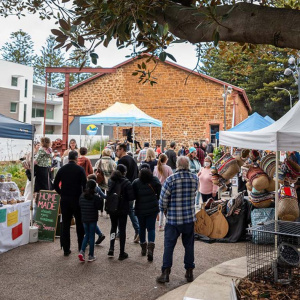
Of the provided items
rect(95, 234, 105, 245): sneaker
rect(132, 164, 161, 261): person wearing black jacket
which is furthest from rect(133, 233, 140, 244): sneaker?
rect(132, 164, 161, 261): person wearing black jacket

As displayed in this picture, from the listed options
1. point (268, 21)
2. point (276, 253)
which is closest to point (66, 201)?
point (276, 253)

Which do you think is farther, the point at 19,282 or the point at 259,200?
the point at 259,200

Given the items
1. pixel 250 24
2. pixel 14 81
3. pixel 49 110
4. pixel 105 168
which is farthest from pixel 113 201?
pixel 49 110

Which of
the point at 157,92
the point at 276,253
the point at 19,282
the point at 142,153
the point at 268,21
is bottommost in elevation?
the point at 19,282

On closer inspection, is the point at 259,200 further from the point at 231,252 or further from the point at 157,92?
the point at 157,92

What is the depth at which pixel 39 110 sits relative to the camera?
53438 mm

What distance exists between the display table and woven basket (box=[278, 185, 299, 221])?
4.68 meters

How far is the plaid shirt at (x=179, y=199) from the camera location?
5309mm

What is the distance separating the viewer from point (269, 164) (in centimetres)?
701

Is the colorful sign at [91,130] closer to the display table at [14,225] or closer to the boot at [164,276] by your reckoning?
the display table at [14,225]

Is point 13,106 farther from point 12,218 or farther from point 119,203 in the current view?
point 119,203

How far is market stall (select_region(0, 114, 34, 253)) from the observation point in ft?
22.0

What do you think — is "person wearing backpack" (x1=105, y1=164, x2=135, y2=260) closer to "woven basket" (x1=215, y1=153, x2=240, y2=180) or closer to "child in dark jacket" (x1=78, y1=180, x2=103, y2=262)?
"child in dark jacket" (x1=78, y1=180, x2=103, y2=262)

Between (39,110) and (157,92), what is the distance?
30.8 m
